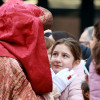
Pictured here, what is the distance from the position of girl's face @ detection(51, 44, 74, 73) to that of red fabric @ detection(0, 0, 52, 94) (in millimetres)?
860

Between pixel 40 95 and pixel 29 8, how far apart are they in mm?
600

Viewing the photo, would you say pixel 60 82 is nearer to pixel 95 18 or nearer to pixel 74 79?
pixel 74 79

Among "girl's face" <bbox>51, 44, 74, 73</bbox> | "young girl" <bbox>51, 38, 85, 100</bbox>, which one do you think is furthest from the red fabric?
"girl's face" <bbox>51, 44, 74, 73</bbox>

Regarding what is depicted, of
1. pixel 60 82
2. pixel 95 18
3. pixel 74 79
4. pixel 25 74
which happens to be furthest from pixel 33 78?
pixel 95 18

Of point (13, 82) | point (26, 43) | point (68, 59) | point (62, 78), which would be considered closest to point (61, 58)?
point (68, 59)

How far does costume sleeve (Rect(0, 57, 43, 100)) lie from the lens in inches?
95.7

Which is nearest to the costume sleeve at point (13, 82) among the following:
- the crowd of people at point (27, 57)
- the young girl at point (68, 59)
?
the crowd of people at point (27, 57)

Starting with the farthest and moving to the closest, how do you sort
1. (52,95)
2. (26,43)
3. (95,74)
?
1. (52,95)
2. (26,43)
3. (95,74)

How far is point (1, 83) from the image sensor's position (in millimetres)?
2424

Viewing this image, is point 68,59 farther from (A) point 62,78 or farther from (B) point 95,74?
(B) point 95,74

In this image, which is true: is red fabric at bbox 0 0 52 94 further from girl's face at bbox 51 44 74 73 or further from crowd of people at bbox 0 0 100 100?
girl's face at bbox 51 44 74 73

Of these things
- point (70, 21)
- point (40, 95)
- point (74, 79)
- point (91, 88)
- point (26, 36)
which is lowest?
point (70, 21)

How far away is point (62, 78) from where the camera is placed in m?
3.12

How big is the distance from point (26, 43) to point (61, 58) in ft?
3.23
